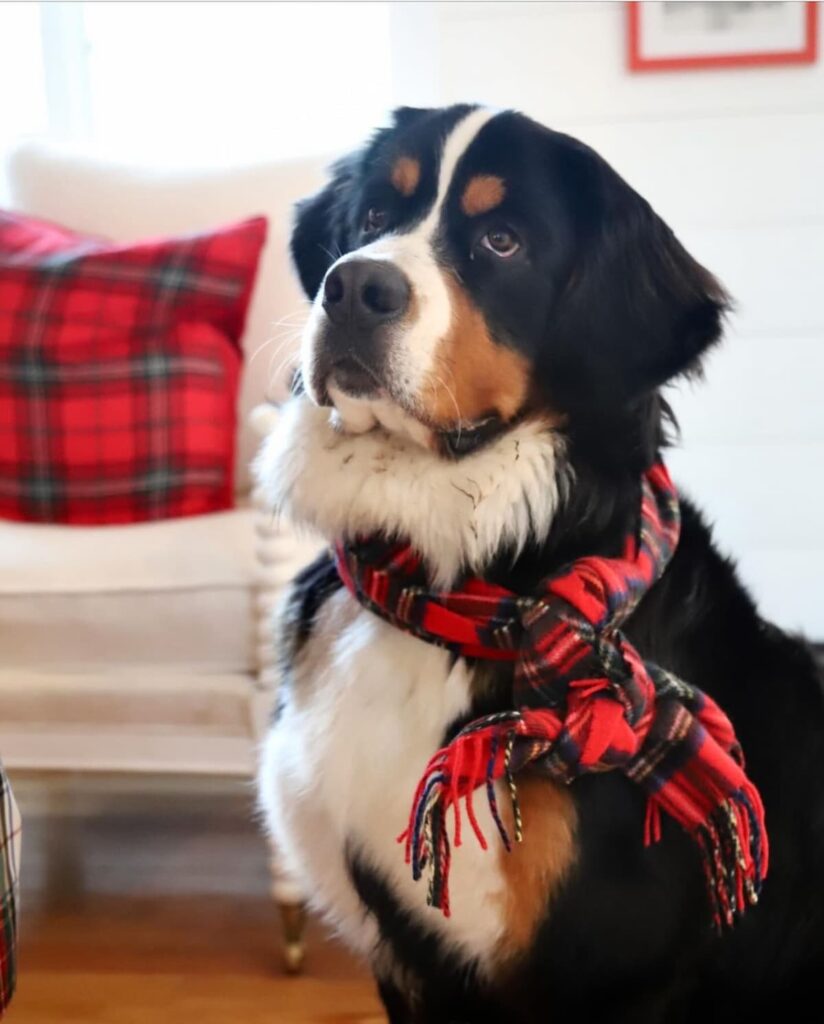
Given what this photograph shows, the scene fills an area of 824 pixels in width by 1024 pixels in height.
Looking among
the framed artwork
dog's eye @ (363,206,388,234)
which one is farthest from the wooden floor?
the framed artwork

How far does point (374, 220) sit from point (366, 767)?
540mm

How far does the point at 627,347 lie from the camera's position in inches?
38.5

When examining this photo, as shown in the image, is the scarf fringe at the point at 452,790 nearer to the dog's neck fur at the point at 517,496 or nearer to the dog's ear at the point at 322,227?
the dog's neck fur at the point at 517,496

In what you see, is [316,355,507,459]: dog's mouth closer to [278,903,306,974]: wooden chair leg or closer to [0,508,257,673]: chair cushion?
[0,508,257,673]: chair cushion

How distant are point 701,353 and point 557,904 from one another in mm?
490

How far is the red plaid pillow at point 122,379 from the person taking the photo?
1.70 m

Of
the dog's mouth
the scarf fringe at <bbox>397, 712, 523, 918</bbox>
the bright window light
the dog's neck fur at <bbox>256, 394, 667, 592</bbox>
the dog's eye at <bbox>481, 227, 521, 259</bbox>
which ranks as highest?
the bright window light

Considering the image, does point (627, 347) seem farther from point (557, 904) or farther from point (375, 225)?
point (557, 904)

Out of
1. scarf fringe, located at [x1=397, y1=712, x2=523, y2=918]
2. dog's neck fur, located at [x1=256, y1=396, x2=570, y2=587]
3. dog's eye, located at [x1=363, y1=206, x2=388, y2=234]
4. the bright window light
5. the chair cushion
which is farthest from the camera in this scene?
the bright window light

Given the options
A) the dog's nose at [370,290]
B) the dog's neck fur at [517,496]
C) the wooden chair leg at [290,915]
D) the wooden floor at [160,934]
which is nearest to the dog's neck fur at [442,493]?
the dog's neck fur at [517,496]

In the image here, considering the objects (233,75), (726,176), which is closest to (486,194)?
(726,176)

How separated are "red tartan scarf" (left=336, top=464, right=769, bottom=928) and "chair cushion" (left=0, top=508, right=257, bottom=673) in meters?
0.59

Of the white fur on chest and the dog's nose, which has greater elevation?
the dog's nose

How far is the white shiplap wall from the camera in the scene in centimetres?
222
